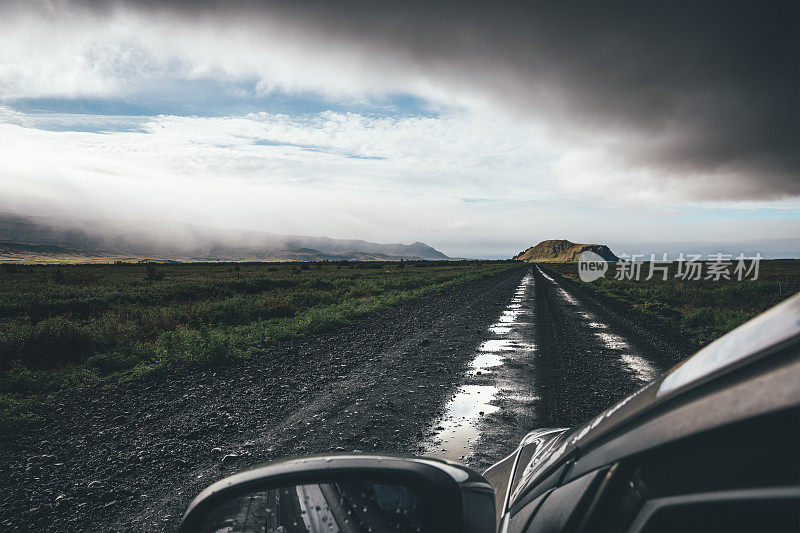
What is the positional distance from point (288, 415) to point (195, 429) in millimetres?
1106

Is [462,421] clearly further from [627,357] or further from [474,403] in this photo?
[627,357]

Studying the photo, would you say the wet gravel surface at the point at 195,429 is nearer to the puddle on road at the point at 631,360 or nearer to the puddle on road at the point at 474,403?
the puddle on road at the point at 474,403

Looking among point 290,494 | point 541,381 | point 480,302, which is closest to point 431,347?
point 541,381

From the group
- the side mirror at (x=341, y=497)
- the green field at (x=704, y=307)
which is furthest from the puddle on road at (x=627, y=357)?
the side mirror at (x=341, y=497)

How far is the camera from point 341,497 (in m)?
1.35

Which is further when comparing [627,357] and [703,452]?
[627,357]

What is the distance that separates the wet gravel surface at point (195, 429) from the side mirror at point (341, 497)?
2.43m

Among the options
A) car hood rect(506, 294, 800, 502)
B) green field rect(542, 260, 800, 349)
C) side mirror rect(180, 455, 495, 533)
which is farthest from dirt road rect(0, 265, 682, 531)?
green field rect(542, 260, 800, 349)

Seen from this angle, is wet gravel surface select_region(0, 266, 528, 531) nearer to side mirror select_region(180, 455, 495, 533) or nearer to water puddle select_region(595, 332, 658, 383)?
side mirror select_region(180, 455, 495, 533)

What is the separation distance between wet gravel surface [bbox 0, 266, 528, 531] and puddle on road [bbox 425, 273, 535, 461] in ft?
0.72

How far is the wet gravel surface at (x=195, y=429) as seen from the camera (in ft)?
11.2

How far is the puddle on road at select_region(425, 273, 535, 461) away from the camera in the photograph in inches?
168

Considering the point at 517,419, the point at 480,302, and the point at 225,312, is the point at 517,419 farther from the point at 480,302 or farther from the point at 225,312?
the point at 480,302

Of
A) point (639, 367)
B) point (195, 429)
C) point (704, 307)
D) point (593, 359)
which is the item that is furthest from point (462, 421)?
point (704, 307)
